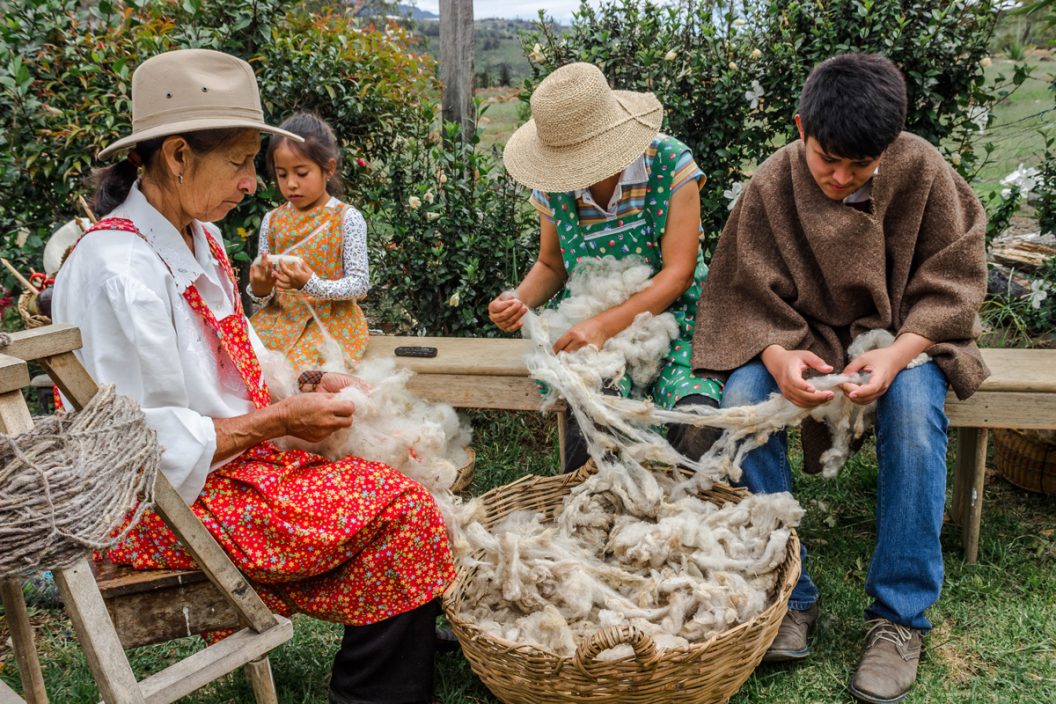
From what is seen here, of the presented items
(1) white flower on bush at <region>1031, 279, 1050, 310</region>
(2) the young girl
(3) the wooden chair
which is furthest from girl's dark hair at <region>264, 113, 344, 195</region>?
(1) white flower on bush at <region>1031, 279, 1050, 310</region>

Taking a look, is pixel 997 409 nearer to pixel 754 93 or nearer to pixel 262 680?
pixel 754 93

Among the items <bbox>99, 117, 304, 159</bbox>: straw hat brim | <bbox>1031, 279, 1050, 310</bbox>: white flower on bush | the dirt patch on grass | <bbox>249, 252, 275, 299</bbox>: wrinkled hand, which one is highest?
Answer: <bbox>99, 117, 304, 159</bbox>: straw hat brim

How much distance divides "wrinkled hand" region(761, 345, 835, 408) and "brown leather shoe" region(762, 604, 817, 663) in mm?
672

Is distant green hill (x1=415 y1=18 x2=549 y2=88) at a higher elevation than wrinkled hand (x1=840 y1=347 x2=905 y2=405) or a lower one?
lower

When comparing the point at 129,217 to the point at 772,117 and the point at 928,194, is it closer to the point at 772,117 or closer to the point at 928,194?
the point at 928,194

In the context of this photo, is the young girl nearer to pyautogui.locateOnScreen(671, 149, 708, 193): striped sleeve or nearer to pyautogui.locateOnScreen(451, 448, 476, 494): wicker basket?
pyautogui.locateOnScreen(451, 448, 476, 494): wicker basket

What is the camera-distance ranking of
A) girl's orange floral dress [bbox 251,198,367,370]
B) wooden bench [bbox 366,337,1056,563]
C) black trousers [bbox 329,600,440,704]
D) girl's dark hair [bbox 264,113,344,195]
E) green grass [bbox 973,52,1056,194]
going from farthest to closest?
green grass [bbox 973,52,1056,194], girl's orange floral dress [bbox 251,198,367,370], girl's dark hair [bbox 264,113,344,195], wooden bench [bbox 366,337,1056,563], black trousers [bbox 329,600,440,704]

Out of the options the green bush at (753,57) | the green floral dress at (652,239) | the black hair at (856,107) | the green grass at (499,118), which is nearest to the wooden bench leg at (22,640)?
the green floral dress at (652,239)

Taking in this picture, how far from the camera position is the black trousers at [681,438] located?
2.77 meters

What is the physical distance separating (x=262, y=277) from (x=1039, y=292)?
3.36m

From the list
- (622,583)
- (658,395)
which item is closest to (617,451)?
(658,395)

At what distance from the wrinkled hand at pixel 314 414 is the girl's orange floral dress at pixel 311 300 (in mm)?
1390

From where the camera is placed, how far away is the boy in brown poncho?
8.04 feet

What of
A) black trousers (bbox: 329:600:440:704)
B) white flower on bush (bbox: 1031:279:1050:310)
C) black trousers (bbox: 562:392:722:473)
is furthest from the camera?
white flower on bush (bbox: 1031:279:1050:310)
